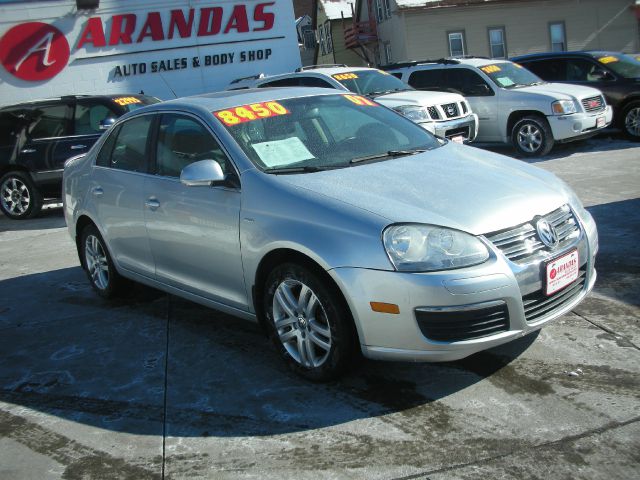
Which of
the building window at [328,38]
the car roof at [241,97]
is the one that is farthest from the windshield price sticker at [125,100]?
the building window at [328,38]

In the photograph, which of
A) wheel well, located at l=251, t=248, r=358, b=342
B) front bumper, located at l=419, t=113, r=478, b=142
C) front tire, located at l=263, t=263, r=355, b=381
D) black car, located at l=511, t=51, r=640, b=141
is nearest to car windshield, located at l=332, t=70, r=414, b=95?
front bumper, located at l=419, t=113, r=478, b=142

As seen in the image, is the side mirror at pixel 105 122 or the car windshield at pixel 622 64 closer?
the side mirror at pixel 105 122

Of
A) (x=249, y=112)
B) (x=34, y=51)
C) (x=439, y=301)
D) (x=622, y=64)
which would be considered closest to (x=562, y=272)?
(x=439, y=301)

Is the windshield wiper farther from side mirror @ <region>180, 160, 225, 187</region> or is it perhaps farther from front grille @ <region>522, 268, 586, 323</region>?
front grille @ <region>522, 268, 586, 323</region>

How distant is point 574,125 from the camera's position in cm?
1152

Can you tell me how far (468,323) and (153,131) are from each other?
2792mm

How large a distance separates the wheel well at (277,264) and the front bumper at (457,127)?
7192 mm

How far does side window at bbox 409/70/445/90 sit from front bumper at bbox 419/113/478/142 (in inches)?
66.8

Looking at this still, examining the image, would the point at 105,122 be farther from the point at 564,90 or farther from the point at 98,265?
the point at 564,90

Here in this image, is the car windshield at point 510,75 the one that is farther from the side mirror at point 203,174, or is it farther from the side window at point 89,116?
the side mirror at point 203,174

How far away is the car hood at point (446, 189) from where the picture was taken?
369 centimetres

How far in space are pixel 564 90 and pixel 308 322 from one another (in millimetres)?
9445

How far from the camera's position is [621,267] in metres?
5.63

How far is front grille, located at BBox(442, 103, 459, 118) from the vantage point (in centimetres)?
1155
